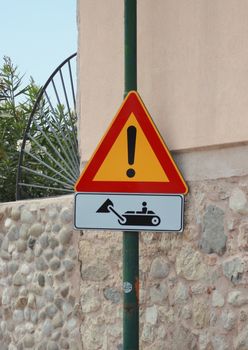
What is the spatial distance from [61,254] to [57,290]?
306mm

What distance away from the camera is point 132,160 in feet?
16.5

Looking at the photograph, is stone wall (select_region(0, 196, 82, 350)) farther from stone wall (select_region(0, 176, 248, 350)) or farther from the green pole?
the green pole

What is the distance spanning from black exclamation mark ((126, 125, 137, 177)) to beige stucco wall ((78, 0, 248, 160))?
77 centimetres

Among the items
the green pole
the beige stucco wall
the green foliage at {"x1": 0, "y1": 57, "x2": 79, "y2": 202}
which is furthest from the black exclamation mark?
the green foliage at {"x1": 0, "y1": 57, "x2": 79, "y2": 202}

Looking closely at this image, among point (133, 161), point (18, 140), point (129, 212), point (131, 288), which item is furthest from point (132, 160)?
point (18, 140)

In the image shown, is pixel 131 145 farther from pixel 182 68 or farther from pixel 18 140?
pixel 18 140

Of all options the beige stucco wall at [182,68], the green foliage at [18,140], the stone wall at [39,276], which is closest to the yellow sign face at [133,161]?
the beige stucco wall at [182,68]

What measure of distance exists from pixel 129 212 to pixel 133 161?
0.29 m

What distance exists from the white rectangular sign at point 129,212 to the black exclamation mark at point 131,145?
14 cm

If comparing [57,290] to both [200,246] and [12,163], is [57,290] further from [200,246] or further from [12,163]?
[12,163]

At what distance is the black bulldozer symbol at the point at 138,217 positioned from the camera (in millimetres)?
4926

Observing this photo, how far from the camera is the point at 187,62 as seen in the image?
5.90 meters

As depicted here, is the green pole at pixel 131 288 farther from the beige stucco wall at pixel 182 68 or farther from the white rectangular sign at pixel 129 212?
the beige stucco wall at pixel 182 68

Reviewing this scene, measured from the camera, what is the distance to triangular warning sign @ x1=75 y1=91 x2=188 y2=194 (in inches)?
196
